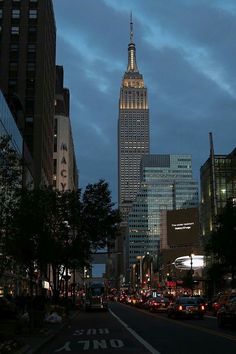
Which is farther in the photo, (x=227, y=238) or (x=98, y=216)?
(x=227, y=238)

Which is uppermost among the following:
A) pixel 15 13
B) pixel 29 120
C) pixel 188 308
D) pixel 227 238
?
pixel 15 13

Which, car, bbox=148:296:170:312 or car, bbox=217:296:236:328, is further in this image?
car, bbox=148:296:170:312

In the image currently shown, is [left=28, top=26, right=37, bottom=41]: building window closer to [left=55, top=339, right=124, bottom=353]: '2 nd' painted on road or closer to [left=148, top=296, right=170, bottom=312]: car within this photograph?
[left=148, top=296, right=170, bottom=312]: car

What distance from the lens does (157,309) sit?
60.6 meters

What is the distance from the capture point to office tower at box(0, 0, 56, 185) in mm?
102819

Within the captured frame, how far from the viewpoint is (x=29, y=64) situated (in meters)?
106

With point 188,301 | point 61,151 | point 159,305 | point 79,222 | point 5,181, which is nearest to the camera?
point 5,181

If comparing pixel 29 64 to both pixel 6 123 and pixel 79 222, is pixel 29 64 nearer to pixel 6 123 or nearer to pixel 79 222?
pixel 6 123

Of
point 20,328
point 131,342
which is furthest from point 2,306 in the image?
point 131,342

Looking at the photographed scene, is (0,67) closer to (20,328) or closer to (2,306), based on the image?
(2,306)

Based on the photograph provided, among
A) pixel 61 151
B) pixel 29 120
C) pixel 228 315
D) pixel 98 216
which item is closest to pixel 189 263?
pixel 61 151

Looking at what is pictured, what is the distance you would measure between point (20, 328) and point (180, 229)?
520ft

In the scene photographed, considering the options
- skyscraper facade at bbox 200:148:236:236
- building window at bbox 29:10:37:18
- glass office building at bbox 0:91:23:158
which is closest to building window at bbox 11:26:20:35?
building window at bbox 29:10:37:18

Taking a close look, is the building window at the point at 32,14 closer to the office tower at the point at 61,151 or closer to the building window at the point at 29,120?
the building window at the point at 29,120
